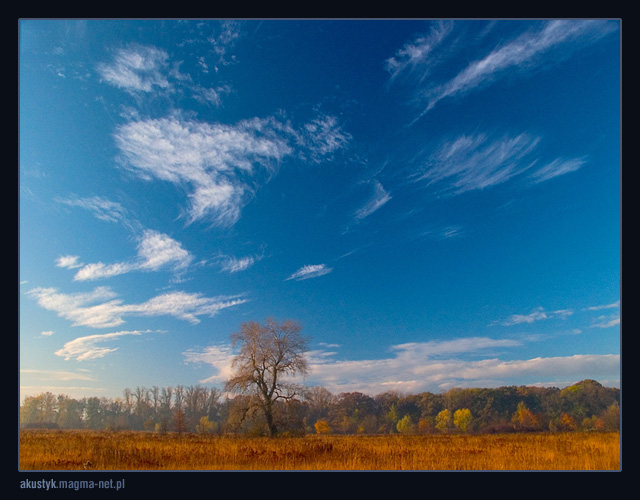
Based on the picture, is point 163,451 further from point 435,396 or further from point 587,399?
point 587,399

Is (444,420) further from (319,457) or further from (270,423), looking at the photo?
(319,457)

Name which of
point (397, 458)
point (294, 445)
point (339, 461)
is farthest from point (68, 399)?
point (397, 458)

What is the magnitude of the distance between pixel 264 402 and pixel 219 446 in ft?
20.6

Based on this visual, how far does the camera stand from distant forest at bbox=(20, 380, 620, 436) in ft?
70.5

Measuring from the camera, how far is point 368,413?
84.8 ft

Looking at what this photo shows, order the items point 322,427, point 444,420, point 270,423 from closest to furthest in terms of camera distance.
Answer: point 270,423 < point 322,427 < point 444,420

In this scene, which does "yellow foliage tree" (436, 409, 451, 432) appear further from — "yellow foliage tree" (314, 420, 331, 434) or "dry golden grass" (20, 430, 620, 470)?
"dry golden grass" (20, 430, 620, 470)

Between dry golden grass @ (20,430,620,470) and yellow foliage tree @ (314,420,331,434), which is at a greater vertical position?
dry golden grass @ (20,430,620,470)

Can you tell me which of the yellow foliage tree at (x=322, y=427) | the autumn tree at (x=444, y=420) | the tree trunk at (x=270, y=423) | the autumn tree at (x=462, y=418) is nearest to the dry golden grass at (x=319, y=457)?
the tree trunk at (x=270, y=423)

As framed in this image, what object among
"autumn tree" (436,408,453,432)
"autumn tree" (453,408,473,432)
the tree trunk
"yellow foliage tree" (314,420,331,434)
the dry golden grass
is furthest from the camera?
"autumn tree" (436,408,453,432)

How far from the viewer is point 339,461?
44.0 feet

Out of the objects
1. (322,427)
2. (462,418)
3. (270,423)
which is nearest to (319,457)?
(270,423)

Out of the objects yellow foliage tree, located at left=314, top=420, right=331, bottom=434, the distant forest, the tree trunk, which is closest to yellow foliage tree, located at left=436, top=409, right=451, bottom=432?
the distant forest

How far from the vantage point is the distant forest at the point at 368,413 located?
21.5 m
